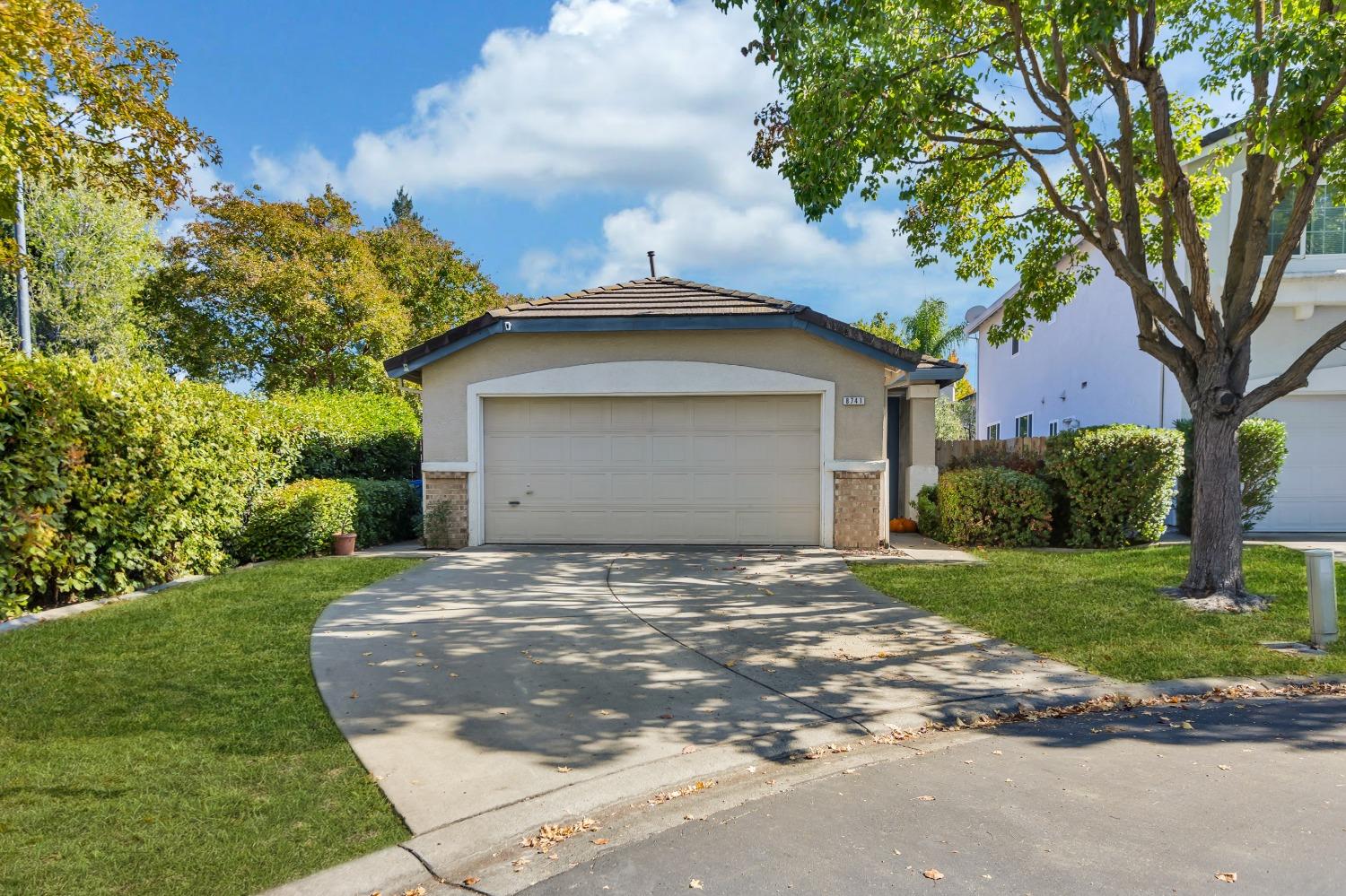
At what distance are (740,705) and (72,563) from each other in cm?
665

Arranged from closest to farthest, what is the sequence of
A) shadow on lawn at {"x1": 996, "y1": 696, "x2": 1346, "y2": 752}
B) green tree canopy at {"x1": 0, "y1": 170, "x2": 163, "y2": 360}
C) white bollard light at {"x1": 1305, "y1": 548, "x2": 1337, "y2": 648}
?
shadow on lawn at {"x1": 996, "y1": 696, "x2": 1346, "y2": 752} → white bollard light at {"x1": 1305, "y1": 548, "x2": 1337, "y2": 648} → green tree canopy at {"x1": 0, "y1": 170, "x2": 163, "y2": 360}

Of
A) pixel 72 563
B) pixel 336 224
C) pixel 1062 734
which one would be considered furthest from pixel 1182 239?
pixel 336 224

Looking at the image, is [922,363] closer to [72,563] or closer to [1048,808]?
[1048,808]

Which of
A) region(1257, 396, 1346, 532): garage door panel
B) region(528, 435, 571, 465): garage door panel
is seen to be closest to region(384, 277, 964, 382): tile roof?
region(528, 435, 571, 465): garage door panel

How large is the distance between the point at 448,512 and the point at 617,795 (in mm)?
8499

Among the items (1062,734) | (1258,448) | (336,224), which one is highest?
(336,224)

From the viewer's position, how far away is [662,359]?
38.8 ft

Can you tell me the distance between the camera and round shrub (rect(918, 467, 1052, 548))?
12109mm

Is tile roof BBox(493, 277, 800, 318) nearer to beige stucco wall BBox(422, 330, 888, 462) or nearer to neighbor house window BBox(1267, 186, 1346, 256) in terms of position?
beige stucco wall BBox(422, 330, 888, 462)

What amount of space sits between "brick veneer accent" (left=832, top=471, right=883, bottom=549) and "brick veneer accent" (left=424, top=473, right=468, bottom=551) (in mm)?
5355

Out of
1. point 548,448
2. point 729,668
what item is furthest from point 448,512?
point 729,668

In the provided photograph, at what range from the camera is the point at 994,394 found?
2588 cm

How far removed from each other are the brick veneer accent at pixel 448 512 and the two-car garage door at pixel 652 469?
364 millimetres

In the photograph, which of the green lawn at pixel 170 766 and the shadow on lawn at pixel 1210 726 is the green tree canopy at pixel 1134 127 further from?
the green lawn at pixel 170 766
